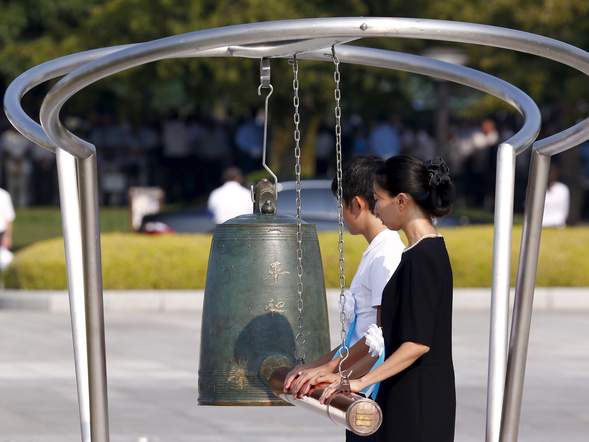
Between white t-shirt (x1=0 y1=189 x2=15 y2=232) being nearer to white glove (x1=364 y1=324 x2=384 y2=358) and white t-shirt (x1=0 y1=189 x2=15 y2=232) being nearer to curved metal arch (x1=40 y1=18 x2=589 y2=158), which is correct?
curved metal arch (x1=40 y1=18 x2=589 y2=158)

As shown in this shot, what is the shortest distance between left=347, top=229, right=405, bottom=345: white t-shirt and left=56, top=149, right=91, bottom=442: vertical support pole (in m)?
1.19

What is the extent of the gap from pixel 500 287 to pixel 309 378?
921 mm

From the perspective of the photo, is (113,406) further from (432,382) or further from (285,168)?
(285,168)

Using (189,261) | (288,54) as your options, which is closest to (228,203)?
(189,261)

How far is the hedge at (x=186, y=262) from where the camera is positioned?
17438 millimetres

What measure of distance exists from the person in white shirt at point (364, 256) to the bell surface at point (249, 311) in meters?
→ 0.83

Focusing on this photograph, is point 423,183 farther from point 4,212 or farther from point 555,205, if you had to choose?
point 555,205

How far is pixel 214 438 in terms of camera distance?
945 centimetres

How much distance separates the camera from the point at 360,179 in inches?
238

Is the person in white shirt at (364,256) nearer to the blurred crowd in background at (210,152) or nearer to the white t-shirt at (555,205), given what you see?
the white t-shirt at (555,205)

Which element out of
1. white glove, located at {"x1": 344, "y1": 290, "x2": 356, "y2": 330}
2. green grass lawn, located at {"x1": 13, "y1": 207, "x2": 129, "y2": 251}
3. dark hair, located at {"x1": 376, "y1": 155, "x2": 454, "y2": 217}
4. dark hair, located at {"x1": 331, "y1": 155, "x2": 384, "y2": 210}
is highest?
dark hair, located at {"x1": 376, "y1": 155, "x2": 454, "y2": 217}

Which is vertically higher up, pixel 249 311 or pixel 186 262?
pixel 249 311

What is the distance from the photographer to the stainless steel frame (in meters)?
5.48

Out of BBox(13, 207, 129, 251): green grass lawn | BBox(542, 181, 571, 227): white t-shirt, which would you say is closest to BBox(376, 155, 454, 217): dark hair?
BBox(542, 181, 571, 227): white t-shirt
